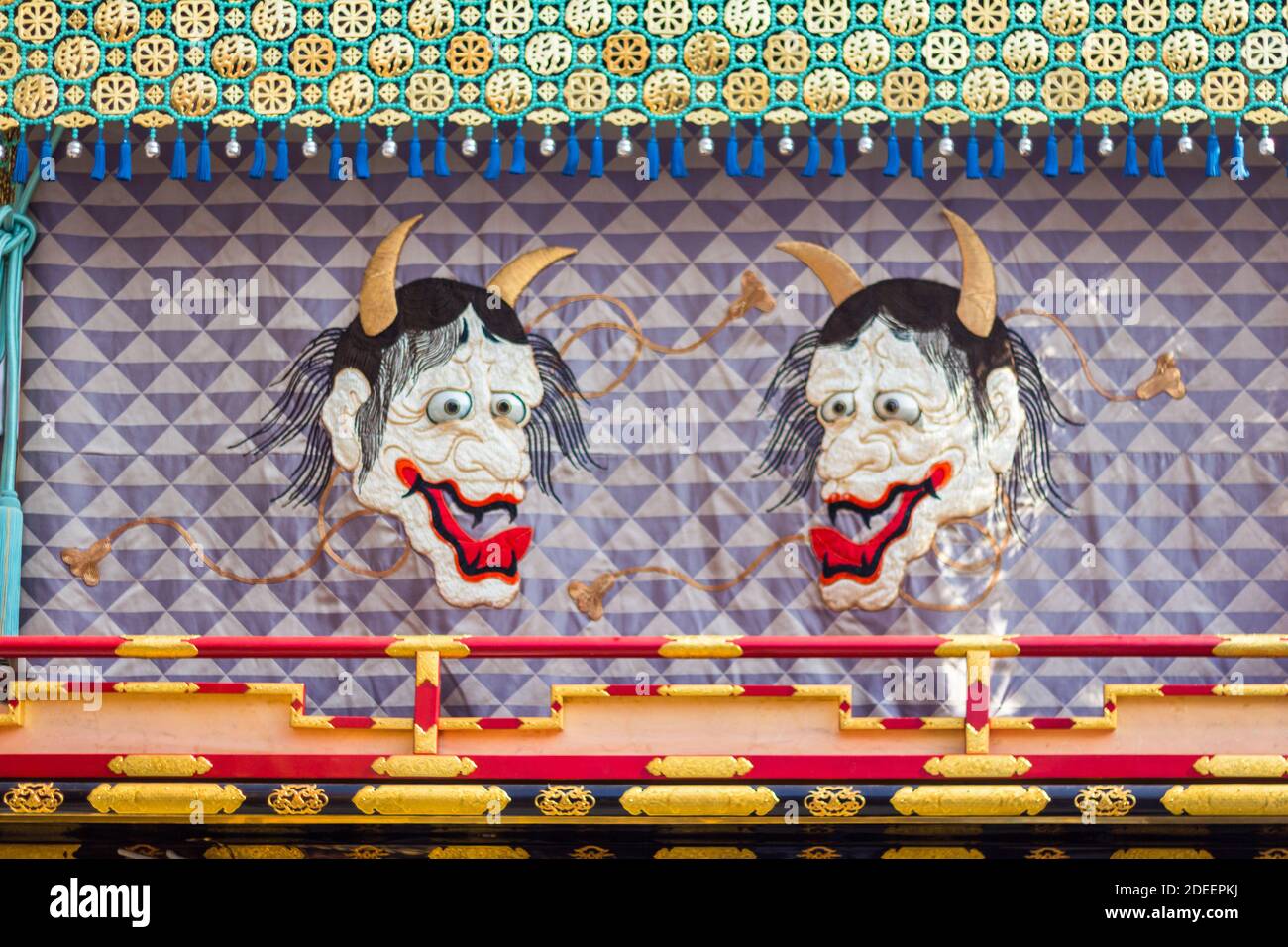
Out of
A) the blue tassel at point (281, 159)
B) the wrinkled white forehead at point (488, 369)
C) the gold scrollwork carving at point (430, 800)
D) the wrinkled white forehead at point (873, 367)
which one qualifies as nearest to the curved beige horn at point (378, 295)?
the wrinkled white forehead at point (488, 369)

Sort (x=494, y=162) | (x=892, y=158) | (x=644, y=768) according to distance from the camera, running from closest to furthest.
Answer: (x=644, y=768) < (x=892, y=158) < (x=494, y=162)

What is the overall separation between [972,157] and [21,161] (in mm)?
3600

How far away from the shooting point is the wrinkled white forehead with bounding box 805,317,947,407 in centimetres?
672

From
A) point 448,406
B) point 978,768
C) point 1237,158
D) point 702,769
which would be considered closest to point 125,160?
point 448,406

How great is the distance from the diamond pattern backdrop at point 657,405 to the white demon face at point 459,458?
0.09 metres

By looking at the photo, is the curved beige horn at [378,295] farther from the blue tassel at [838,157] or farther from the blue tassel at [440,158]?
the blue tassel at [838,157]

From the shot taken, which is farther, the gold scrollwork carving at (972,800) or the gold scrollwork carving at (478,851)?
the gold scrollwork carving at (478,851)

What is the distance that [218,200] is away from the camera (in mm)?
6879

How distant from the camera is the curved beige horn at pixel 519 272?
682 cm

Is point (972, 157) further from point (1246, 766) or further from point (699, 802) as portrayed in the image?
point (699, 802)

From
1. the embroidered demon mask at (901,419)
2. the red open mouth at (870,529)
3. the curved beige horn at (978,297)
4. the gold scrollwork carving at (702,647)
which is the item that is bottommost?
the gold scrollwork carving at (702,647)

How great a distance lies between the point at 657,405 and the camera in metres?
6.77

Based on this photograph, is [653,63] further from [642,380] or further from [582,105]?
[642,380]

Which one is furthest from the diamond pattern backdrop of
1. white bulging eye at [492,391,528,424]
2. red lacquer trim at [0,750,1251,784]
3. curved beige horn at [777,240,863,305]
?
red lacquer trim at [0,750,1251,784]
